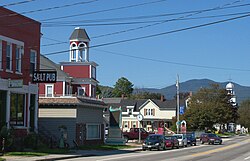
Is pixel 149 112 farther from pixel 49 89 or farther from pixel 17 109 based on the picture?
pixel 17 109

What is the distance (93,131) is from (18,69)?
1270cm

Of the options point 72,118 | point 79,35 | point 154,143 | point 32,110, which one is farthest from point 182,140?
point 32,110

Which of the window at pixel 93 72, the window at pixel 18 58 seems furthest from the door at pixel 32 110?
the window at pixel 93 72

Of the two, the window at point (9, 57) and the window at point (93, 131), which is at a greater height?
the window at point (9, 57)

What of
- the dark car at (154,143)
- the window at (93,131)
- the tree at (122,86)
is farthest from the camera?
the tree at (122,86)

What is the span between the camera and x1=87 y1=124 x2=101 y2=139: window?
154ft

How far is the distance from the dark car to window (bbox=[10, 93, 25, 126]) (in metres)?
12.6

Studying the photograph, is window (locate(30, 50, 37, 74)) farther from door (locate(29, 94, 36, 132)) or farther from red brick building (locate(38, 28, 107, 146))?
red brick building (locate(38, 28, 107, 146))

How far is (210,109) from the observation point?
3757 inches

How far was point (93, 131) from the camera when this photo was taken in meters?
48.1

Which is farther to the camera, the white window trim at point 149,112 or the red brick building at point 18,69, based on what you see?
the white window trim at point 149,112

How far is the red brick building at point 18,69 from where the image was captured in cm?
3572

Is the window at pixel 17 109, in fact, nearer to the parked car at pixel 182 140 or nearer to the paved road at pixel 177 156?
the paved road at pixel 177 156

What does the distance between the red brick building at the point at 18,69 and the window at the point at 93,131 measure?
25.1 feet
